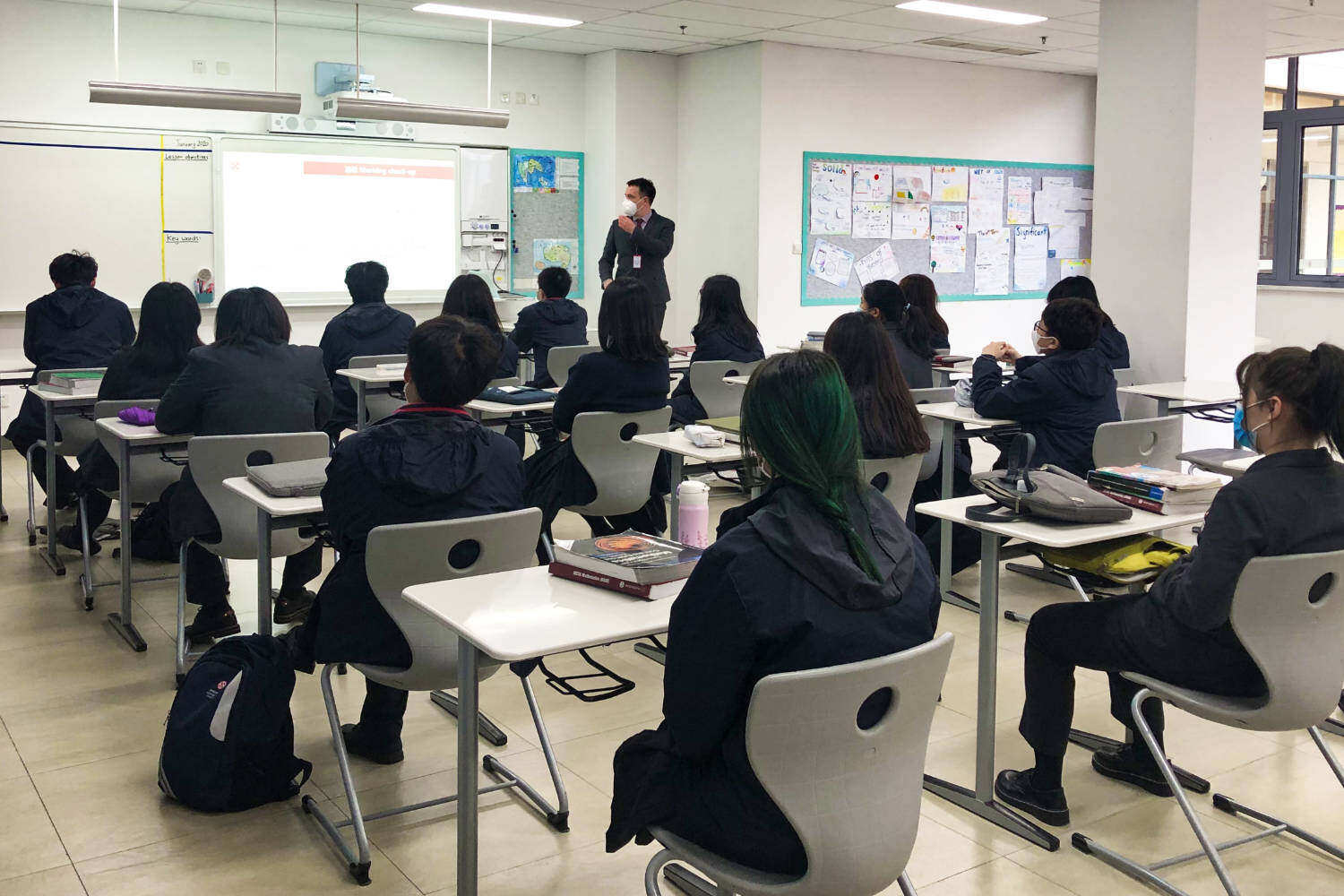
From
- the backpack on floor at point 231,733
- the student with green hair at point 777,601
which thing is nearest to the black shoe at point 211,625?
the backpack on floor at point 231,733

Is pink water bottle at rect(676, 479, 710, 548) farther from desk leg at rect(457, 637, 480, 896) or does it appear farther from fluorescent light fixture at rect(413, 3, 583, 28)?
fluorescent light fixture at rect(413, 3, 583, 28)

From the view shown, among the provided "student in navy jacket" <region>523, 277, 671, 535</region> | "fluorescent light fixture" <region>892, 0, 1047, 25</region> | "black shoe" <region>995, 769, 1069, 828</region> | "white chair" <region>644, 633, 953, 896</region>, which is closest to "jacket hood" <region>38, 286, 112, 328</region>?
"student in navy jacket" <region>523, 277, 671, 535</region>

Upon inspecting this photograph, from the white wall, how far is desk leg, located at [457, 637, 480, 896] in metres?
7.10

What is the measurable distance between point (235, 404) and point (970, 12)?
5608 millimetres

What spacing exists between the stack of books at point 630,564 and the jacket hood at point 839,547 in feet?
1.65

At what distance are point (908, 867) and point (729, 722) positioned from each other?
3.83 feet

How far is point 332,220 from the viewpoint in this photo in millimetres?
8617

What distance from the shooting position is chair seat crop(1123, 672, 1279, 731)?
2506 millimetres

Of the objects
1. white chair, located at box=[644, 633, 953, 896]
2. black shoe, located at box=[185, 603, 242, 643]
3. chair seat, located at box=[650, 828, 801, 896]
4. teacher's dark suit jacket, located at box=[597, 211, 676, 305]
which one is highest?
teacher's dark suit jacket, located at box=[597, 211, 676, 305]

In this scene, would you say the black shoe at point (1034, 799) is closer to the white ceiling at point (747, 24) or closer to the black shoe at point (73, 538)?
the black shoe at point (73, 538)

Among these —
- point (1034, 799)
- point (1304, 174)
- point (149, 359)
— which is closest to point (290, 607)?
point (149, 359)

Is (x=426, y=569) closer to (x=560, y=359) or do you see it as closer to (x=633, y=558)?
(x=633, y=558)

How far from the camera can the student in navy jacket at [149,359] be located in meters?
4.54

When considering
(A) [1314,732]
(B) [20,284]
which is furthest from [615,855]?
(B) [20,284]
